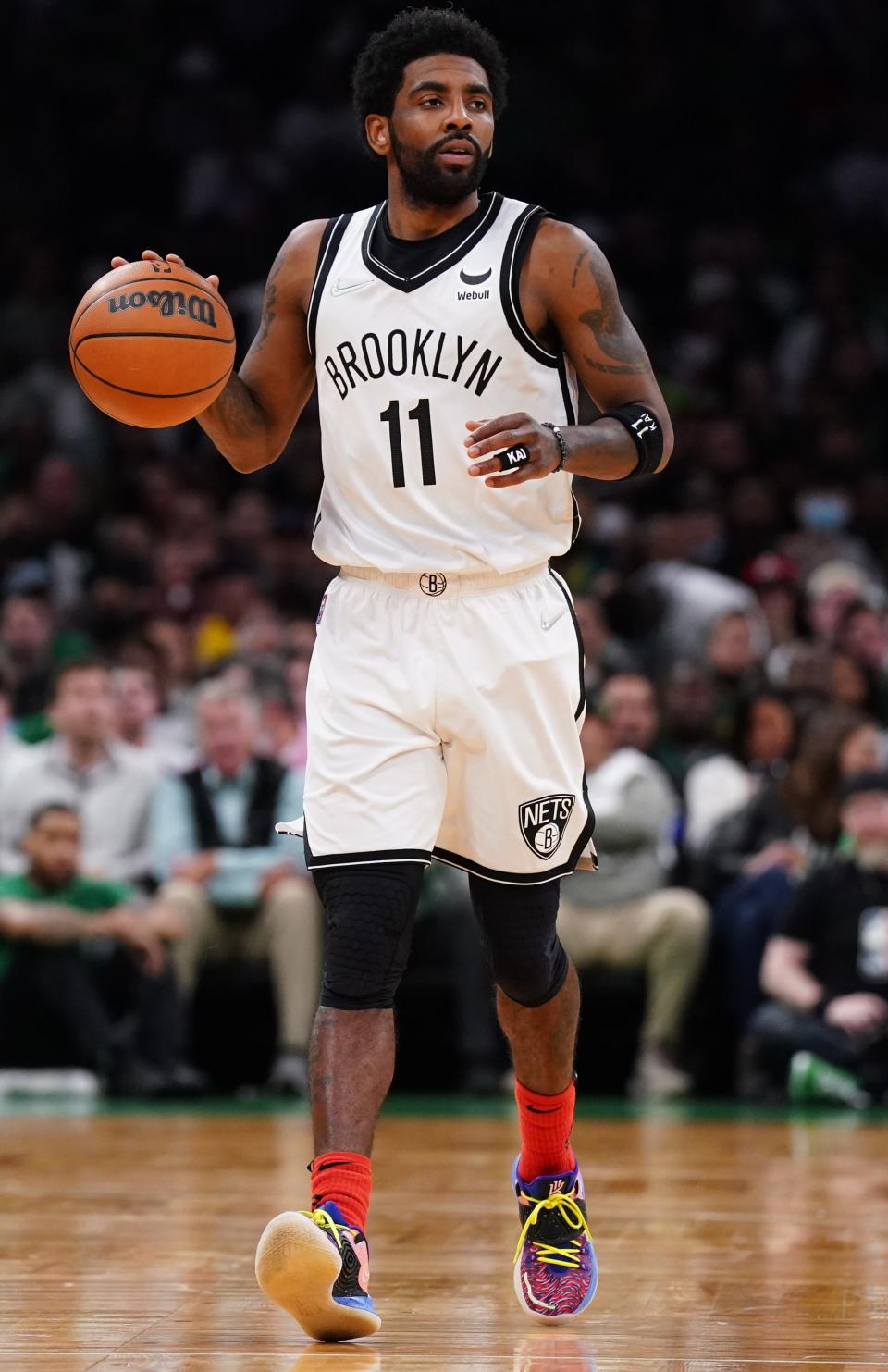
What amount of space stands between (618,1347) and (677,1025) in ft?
16.3

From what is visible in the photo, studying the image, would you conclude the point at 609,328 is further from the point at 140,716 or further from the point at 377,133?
the point at 140,716

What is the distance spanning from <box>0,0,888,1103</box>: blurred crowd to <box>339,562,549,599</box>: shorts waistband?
14.1ft

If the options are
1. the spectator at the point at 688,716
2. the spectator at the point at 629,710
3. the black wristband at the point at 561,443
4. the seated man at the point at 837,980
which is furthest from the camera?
the spectator at the point at 688,716

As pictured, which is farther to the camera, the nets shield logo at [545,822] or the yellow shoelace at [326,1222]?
the nets shield logo at [545,822]

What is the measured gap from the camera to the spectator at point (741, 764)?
8898mm

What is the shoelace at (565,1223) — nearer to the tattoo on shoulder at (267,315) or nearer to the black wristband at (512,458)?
the black wristband at (512,458)

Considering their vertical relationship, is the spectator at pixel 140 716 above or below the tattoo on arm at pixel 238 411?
below

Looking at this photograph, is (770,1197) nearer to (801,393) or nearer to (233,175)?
(801,393)

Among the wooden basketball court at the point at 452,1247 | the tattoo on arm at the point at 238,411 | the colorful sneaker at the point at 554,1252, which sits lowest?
the wooden basketball court at the point at 452,1247

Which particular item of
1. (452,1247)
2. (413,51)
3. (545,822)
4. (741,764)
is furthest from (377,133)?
(741,764)

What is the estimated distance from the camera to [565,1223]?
4.02 meters

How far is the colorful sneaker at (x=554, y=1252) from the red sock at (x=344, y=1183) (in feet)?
1.30

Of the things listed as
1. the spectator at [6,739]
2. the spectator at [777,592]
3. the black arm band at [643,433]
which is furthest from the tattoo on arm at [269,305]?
the spectator at [777,592]

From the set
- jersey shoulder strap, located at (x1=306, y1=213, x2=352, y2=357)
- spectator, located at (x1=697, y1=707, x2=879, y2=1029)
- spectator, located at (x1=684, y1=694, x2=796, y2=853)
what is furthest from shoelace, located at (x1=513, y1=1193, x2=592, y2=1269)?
spectator, located at (x1=684, y1=694, x2=796, y2=853)
